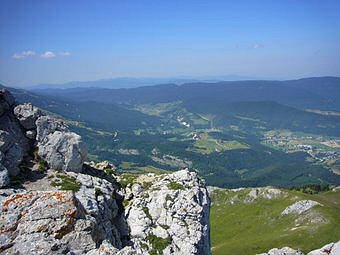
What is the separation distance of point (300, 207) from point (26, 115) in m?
147

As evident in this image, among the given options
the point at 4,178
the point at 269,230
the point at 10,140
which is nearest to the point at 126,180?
the point at 10,140

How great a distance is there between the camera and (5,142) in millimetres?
40562

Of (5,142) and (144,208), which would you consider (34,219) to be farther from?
(144,208)

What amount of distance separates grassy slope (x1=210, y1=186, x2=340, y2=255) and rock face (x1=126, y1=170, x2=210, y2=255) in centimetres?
8043

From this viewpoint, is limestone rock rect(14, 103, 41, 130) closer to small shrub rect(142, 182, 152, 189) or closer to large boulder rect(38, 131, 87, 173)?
large boulder rect(38, 131, 87, 173)

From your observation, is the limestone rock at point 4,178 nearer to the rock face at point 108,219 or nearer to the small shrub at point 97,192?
the rock face at point 108,219

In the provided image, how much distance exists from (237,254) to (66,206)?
365ft

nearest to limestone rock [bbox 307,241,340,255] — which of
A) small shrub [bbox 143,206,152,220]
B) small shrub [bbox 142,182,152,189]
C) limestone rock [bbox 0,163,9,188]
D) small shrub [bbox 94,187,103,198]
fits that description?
small shrub [bbox 143,206,152,220]

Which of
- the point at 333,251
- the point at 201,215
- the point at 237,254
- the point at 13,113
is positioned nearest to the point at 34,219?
the point at 13,113

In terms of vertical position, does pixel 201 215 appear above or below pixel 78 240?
below

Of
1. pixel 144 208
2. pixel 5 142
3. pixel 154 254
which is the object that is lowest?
pixel 154 254

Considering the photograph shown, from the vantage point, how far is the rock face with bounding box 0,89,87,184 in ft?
147

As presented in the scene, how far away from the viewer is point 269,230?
16200cm

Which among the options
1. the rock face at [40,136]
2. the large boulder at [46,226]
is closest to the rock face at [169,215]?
the rock face at [40,136]
